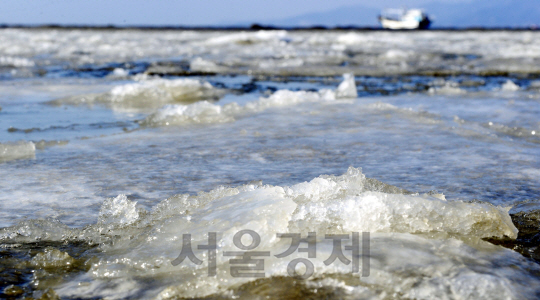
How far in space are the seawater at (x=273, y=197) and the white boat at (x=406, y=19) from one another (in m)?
64.7

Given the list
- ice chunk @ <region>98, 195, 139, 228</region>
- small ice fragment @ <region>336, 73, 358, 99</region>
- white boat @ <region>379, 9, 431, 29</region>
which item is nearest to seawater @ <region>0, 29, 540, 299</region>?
ice chunk @ <region>98, 195, 139, 228</region>

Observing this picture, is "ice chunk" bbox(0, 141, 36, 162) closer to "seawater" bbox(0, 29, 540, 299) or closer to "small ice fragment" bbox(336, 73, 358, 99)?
"seawater" bbox(0, 29, 540, 299)

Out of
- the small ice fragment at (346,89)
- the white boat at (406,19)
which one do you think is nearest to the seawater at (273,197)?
the small ice fragment at (346,89)

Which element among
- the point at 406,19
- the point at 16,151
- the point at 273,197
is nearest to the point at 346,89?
the point at 16,151

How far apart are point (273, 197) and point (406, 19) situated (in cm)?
6954

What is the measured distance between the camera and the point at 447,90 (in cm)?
608

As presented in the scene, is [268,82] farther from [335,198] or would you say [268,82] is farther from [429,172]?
[335,198]

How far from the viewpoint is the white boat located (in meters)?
66.3

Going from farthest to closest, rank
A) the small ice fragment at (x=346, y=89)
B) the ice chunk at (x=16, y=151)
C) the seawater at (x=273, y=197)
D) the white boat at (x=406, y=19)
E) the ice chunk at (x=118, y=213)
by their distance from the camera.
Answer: the white boat at (x=406, y=19)
the small ice fragment at (x=346, y=89)
the ice chunk at (x=16, y=151)
the ice chunk at (x=118, y=213)
the seawater at (x=273, y=197)

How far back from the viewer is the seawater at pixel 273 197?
4.72ft

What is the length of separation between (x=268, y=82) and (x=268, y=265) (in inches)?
256

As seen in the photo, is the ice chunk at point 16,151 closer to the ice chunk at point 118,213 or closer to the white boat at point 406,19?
the ice chunk at point 118,213

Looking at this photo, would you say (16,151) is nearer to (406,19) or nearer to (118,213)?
(118,213)

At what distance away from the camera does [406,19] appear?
6706 cm
